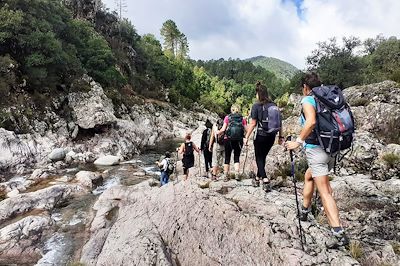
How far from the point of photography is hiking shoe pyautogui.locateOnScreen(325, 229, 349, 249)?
17.9 ft

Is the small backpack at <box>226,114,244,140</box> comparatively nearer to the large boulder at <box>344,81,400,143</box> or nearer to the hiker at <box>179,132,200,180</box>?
the hiker at <box>179,132,200,180</box>

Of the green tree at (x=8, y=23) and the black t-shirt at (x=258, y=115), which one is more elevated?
the green tree at (x=8, y=23)

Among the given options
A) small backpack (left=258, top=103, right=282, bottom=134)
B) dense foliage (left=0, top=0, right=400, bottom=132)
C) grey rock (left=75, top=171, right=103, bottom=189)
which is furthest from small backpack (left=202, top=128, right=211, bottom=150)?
dense foliage (left=0, top=0, right=400, bottom=132)

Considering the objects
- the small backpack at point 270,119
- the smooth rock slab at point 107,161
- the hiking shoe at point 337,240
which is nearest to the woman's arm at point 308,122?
the hiking shoe at point 337,240

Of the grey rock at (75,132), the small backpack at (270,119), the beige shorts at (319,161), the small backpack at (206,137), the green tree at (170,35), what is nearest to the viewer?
the beige shorts at (319,161)

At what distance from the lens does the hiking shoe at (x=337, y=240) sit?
5.47 m

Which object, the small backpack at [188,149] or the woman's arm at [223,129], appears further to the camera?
the small backpack at [188,149]

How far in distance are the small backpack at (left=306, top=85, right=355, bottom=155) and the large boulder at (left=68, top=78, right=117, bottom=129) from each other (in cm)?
2721

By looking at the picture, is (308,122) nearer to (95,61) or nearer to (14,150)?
(14,150)

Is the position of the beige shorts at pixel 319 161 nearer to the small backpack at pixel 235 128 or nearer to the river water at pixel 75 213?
the small backpack at pixel 235 128

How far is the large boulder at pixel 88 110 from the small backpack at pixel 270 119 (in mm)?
24875

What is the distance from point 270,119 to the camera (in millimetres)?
7551

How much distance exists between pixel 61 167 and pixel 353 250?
21.5 meters

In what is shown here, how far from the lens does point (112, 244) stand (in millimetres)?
7938
